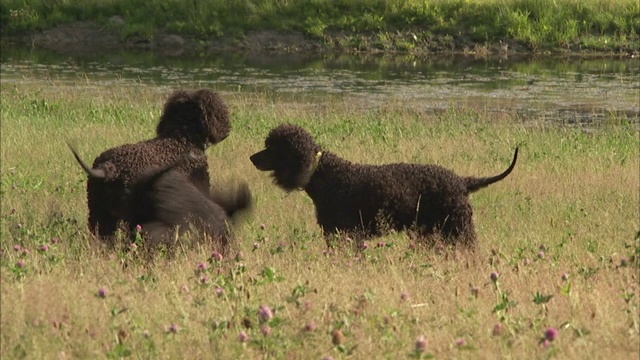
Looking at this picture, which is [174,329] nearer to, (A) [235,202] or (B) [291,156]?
(A) [235,202]

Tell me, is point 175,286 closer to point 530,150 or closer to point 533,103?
point 530,150

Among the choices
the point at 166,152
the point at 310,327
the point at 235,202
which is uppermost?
the point at 310,327

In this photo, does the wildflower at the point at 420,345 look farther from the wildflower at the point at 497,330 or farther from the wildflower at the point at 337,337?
the wildflower at the point at 497,330

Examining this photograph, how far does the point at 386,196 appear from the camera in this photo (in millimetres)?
7859

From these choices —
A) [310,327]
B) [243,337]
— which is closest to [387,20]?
Answer: [310,327]

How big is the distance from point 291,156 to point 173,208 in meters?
1.12

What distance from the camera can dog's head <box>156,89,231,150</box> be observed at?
8398 mm

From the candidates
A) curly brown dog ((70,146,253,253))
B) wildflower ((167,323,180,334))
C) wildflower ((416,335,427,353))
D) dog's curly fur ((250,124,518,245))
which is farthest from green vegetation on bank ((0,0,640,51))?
wildflower ((416,335,427,353))

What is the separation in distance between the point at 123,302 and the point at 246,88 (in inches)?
670

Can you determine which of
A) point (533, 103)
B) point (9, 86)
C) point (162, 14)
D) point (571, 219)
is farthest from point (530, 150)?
point (162, 14)

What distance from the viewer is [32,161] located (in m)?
11.5

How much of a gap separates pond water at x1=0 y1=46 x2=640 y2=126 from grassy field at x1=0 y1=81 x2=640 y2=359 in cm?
809

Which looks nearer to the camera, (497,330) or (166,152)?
(497,330)

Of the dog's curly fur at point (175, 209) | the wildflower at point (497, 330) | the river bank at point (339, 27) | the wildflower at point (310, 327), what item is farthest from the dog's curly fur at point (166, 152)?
the river bank at point (339, 27)
